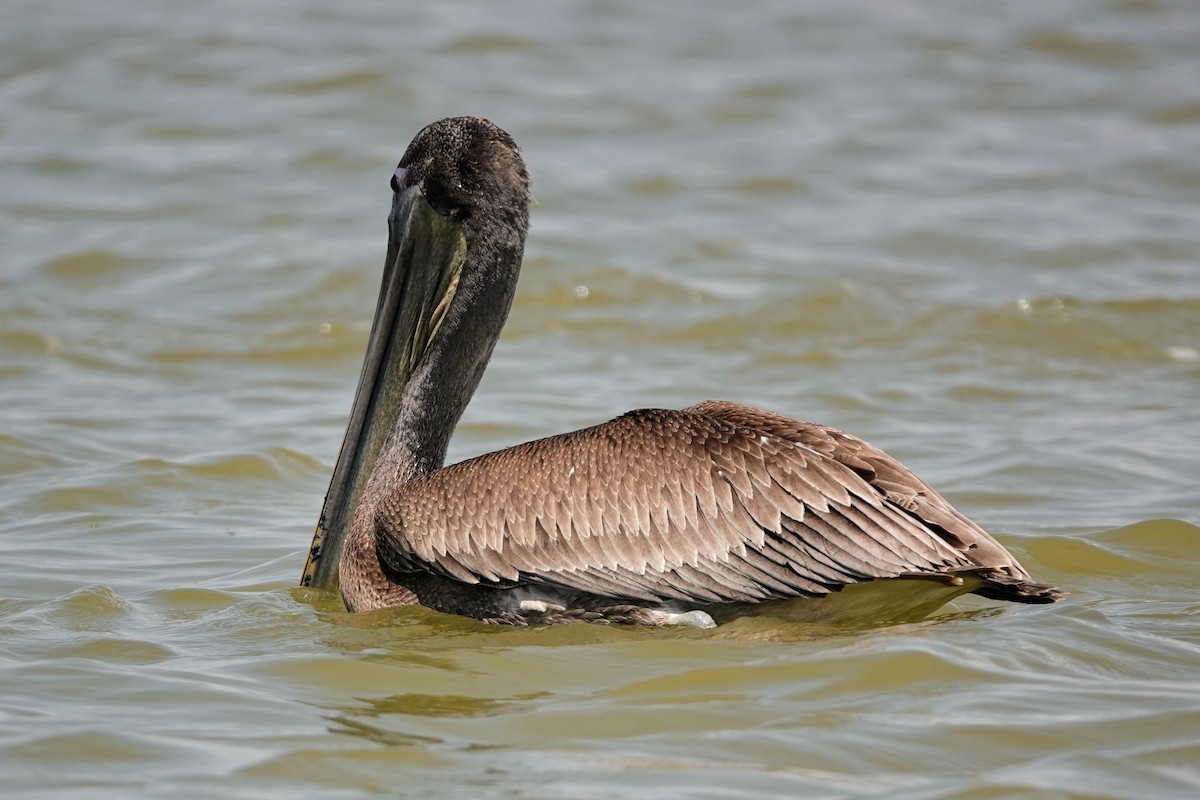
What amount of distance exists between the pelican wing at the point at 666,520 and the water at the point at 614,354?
0.20m

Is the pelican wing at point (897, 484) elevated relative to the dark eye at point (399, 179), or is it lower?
lower

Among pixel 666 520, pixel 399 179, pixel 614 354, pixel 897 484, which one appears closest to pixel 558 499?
pixel 666 520

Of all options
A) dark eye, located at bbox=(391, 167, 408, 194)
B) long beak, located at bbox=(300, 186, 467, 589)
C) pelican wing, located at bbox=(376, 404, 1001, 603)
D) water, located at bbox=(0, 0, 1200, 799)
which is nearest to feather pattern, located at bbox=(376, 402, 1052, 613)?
pelican wing, located at bbox=(376, 404, 1001, 603)

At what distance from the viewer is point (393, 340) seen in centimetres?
594

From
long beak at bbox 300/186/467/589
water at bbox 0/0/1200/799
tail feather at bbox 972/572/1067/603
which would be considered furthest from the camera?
long beak at bbox 300/186/467/589

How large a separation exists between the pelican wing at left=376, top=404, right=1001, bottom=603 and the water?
205 millimetres

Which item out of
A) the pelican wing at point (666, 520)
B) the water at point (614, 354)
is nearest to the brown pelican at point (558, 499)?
the pelican wing at point (666, 520)

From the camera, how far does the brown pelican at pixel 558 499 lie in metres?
4.86

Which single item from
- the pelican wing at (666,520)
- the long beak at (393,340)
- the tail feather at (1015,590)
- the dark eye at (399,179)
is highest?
the dark eye at (399,179)

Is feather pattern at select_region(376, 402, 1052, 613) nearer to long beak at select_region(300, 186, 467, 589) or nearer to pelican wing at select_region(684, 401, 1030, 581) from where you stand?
pelican wing at select_region(684, 401, 1030, 581)

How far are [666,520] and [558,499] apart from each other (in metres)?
0.36

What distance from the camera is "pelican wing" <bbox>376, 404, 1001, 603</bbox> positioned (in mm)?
4824

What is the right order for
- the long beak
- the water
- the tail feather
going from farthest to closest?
the long beak < the tail feather < the water

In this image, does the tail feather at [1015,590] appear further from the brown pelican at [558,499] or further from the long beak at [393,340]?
the long beak at [393,340]
